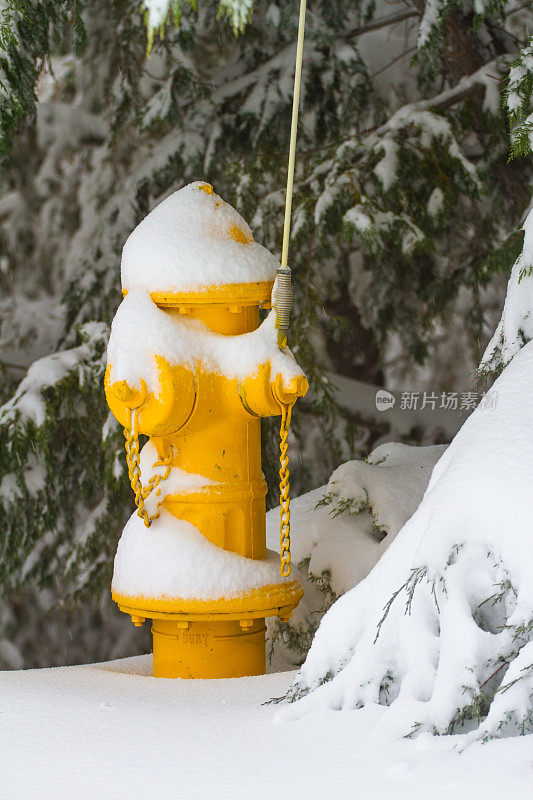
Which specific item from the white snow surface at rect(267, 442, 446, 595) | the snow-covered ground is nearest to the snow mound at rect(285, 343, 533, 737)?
the snow-covered ground

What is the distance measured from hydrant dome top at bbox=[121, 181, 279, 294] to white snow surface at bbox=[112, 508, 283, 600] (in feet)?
2.04

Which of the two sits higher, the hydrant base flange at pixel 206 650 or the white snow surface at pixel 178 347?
the white snow surface at pixel 178 347

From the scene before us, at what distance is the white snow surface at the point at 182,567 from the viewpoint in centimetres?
277

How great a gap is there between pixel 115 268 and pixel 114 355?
2.19 m

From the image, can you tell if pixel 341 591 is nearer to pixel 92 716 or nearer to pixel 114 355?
pixel 114 355

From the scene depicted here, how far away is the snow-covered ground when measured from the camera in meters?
1.60

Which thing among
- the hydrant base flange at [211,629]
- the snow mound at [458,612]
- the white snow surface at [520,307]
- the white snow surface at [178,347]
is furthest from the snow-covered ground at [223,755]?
the white snow surface at [520,307]

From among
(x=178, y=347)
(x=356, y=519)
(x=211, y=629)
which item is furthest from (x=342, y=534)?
(x=178, y=347)

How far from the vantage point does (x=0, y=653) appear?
208 inches

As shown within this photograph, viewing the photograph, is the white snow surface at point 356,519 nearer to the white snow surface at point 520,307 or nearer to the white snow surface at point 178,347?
the white snow surface at point 178,347

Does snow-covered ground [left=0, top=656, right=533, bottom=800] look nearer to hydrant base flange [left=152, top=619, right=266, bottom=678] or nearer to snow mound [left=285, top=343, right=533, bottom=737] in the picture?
snow mound [left=285, top=343, right=533, bottom=737]

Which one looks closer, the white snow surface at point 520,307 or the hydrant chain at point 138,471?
the white snow surface at point 520,307

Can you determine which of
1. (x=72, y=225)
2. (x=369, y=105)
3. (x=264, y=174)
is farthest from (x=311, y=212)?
(x=72, y=225)

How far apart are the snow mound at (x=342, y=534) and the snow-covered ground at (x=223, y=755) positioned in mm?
1087
